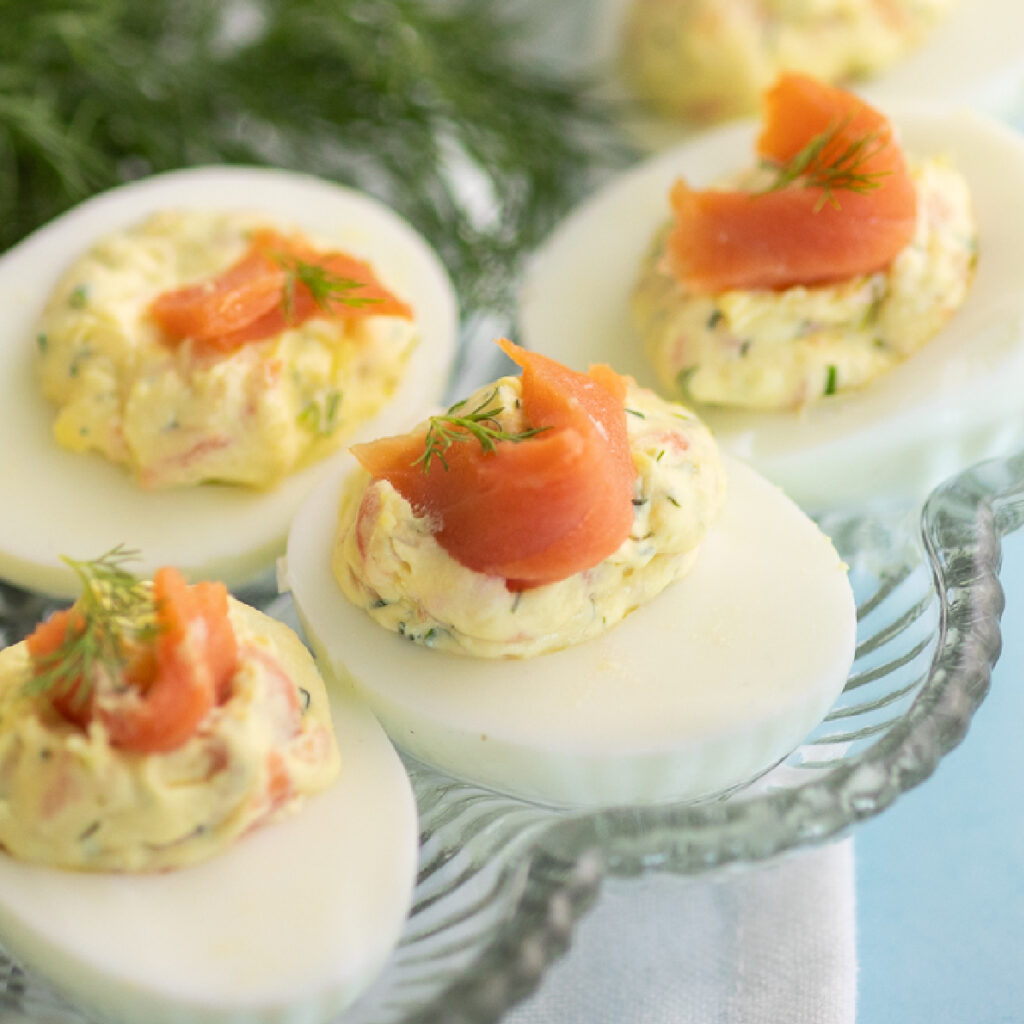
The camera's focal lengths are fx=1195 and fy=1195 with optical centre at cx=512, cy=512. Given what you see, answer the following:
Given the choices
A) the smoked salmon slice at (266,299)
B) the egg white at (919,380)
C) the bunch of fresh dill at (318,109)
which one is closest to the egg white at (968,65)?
the egg white at (919,380)

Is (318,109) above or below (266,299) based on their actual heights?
below

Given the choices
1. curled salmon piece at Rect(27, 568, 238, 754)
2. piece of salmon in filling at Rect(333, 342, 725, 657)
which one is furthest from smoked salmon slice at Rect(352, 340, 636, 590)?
curled salmon piece at Rect(27, 568, 238, 754)

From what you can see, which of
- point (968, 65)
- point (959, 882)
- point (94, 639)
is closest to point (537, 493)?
point (94, 639)

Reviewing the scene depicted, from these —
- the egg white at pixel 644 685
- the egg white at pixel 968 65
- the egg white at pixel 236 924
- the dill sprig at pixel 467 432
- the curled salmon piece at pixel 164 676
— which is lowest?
the egg white at pixel 236 924

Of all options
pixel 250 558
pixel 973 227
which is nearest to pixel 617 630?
pixel 250 558

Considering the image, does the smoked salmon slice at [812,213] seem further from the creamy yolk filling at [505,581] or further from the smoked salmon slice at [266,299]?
the smoked salmon slice at [266,299]

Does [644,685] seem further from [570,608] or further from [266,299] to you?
[266,299]
